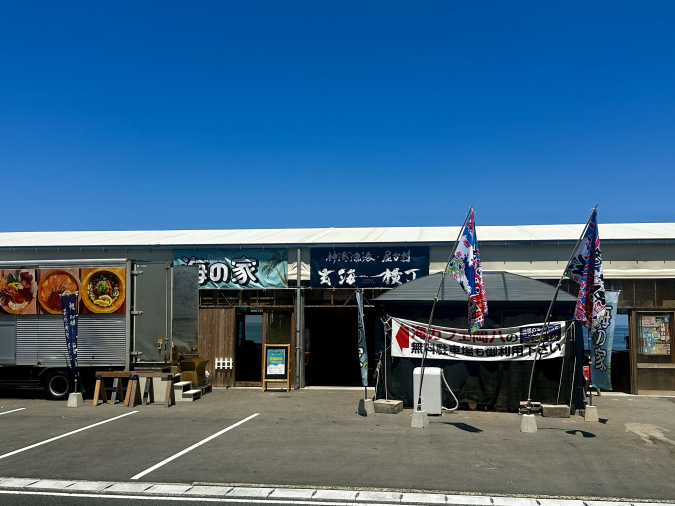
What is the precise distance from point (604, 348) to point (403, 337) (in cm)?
733

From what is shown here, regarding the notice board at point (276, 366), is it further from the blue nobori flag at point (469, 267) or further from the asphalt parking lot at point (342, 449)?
the blue nobori flag at point (469, 267)

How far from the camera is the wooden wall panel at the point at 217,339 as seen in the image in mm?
21594

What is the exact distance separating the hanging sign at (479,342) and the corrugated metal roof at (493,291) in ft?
2.37

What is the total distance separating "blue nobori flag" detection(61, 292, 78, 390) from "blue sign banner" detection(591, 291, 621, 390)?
15158 mm

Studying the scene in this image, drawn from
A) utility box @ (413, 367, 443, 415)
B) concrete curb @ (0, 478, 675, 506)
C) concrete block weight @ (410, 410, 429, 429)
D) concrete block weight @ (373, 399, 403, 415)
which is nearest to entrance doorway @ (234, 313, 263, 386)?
concrete block weight @ (373, 399, 403, 415)

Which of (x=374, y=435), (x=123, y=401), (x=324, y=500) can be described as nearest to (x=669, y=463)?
(x=374, y=435)

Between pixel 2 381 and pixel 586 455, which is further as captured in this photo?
pixel 2 381

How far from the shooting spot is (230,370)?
21594 millimetres

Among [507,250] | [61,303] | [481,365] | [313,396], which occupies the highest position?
[507,250]

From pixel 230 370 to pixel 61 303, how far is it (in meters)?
5.87

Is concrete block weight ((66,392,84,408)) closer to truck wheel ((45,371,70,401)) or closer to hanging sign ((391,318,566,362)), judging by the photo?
truck wheel ((45,371,70,401))

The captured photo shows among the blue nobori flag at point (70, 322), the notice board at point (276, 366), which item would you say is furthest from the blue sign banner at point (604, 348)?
the blue nobori flag at point (70, 322)

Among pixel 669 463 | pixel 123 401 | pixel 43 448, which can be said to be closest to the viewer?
pixel 669 463

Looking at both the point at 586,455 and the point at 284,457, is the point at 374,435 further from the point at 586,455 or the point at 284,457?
the point at 586,455
